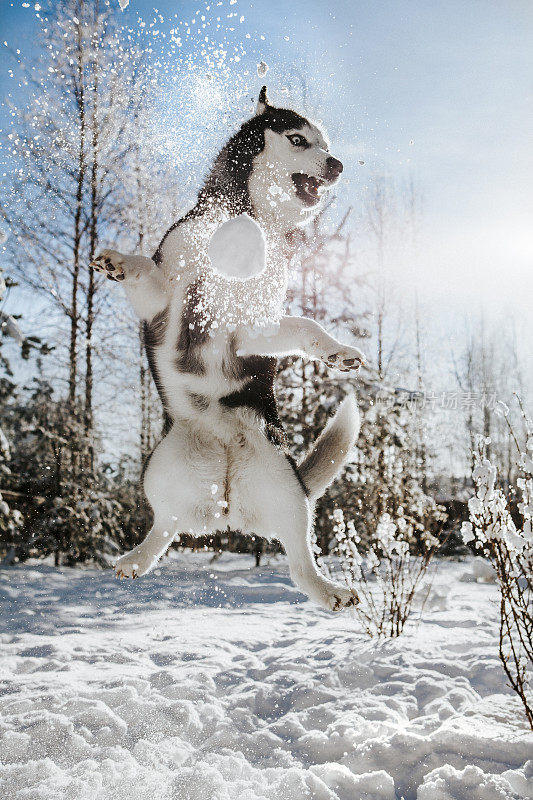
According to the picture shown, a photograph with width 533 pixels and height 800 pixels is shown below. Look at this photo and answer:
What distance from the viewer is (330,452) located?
1188mm

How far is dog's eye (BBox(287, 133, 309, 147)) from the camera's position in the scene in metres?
1.13

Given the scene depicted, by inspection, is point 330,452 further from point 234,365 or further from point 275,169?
point 275,169

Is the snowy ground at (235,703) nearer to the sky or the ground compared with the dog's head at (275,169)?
nearer to the ground

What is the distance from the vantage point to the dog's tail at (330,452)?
117 cm

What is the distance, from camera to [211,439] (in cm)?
110

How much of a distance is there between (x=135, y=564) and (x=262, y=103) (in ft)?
3.11

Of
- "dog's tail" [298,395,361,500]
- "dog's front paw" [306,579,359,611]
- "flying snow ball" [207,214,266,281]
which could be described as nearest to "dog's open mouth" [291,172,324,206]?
"flying snow ball" [207,214,266,281]

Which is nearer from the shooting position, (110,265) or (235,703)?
(110,265)

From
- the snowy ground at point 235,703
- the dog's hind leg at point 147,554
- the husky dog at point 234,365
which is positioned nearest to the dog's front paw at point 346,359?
the husky dog at point 234,365

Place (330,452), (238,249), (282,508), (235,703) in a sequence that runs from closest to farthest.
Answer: (238,249) → (282,508) → (330,452) → (235,703)

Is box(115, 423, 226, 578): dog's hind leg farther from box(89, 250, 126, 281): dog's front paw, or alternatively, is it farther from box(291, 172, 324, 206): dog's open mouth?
box(291, 172, 324, 206): dog's open mouth

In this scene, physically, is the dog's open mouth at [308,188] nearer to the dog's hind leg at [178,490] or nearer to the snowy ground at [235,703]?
the dog's hind leg at [178,490]

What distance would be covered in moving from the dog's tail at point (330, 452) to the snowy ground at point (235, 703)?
41.5 inches

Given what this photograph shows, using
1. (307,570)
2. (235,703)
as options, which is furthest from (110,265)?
(235,703)
